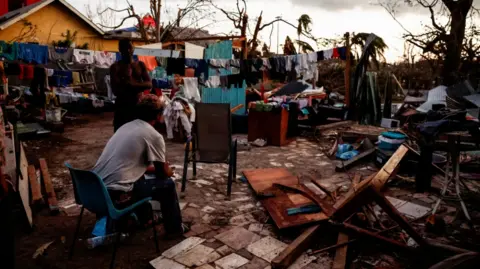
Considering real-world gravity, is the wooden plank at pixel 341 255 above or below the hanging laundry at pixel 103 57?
below

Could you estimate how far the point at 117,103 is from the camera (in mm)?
5355

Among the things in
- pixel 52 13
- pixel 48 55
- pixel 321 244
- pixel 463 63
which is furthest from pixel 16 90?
pixel 463 63

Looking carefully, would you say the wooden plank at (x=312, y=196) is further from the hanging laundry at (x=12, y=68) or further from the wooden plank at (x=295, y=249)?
the hanging laundry at (x=12, y=68)

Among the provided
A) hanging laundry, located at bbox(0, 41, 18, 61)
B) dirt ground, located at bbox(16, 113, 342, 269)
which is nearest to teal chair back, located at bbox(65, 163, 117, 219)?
dirt ground, located at bbox(16, 113, 342, 269)

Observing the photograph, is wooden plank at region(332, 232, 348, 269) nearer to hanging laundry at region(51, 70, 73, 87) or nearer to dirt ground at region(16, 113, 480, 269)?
dirt ground at region(16, 113, 480, 269)

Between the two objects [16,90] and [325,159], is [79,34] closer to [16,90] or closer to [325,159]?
[16,90]

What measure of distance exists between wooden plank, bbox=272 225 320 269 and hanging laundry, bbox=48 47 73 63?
297 inches

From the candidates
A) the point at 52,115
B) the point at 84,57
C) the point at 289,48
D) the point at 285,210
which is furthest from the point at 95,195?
the point at 289,48

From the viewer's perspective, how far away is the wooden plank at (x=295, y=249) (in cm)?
325

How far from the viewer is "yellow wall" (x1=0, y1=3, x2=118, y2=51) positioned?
53.0 feet

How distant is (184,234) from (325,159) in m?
4.50

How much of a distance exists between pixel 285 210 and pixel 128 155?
6.79ft

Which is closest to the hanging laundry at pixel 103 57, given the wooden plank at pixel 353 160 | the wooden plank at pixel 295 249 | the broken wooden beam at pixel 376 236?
the wooden plank at pixel 353 160

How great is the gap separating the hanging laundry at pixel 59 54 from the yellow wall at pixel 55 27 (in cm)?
966
